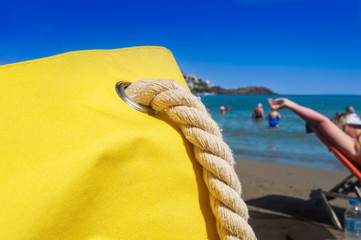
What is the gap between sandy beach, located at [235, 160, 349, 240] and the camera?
3533 millimetres

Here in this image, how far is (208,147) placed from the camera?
829 millimetres

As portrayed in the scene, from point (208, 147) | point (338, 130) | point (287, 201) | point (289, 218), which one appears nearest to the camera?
point (208, 147)

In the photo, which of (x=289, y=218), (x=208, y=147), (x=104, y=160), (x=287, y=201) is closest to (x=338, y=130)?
(x=289, y=218)

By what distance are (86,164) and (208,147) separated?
33 cm

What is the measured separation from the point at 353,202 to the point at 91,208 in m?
3.18

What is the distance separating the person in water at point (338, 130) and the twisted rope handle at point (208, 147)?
291 centimetres

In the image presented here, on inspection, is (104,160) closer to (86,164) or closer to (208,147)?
(86,164)

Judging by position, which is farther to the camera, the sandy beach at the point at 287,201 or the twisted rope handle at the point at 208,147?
the sandy beach at the point at 287,201

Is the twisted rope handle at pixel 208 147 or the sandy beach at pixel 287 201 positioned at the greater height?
the twisted rope handle at pixel 208 147

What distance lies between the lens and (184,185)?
2.59 ft

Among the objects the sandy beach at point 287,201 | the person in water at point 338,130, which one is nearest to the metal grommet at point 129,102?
the sandy beach at point 287,201

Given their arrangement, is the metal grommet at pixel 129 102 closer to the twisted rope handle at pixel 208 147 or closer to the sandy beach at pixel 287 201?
the twisted rope handle at pixel 208 147

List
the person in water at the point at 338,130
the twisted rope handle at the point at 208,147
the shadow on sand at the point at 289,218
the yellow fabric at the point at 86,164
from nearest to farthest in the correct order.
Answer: the yellow fabric at the point at 86,164, the twisted rope handle at the point at 208,147, the person in water at the point at 338,130, the shadow on sand at the point at 289,218

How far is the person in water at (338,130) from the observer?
10.8 ft
